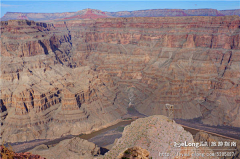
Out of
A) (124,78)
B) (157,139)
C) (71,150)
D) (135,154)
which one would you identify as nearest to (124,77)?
(124,78)

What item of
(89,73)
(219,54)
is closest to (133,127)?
(89,73)

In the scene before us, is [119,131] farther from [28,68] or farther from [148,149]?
[28,68]

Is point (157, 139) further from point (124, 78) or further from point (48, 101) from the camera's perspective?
point (124, 78)

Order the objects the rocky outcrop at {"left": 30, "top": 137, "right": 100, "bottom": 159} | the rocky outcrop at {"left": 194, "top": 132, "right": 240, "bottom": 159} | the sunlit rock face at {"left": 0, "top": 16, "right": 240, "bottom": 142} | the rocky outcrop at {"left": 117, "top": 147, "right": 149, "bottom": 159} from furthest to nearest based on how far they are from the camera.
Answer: the sunlit rock face at {"left": 0, "top": 16, "right": 240, "bottom": 142} → the rocky outcrop at {"left": 30, "top": 137, "right": 100, "bottom": 159} → the rocky outcrop at {"left": 194, "top": 132, "right": 240, "bottom": 159} → the rocky outcrop at {"left": 117, "top": 147, "right": 149, "bottom": 159}

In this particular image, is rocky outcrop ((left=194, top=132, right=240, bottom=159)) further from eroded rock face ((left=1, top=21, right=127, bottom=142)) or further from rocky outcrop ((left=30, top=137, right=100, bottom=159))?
eroded rock face ((left=1, top=21, right=127, bottom=142))

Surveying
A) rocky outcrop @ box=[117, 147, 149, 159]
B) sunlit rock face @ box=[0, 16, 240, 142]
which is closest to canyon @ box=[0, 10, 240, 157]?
sunlit rock face @ box=[0, 16, 240, 142]

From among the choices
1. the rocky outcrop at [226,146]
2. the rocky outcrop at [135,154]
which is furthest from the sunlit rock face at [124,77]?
the rocky outcrop at [135,154]

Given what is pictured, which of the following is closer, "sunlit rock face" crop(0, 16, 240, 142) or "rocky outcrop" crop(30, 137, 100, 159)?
"rocky outcrop" crop(30, 137, 100, 159)
